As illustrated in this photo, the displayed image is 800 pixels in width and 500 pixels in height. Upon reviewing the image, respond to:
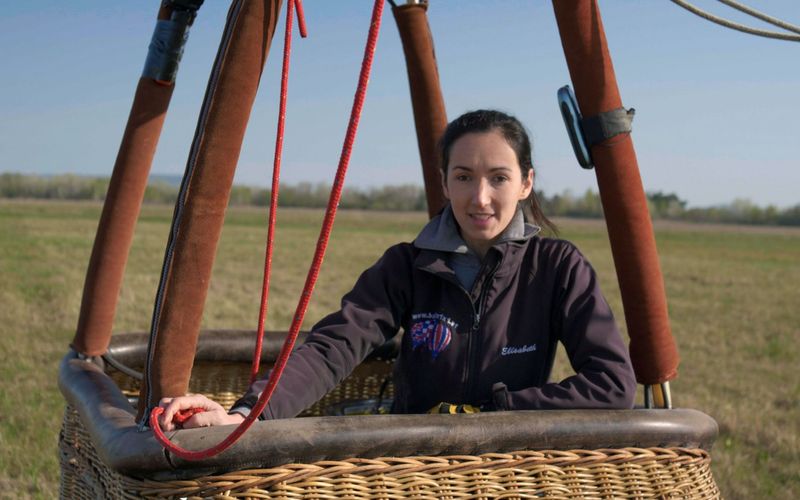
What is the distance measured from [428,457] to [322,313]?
954 cm

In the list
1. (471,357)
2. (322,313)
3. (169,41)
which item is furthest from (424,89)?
(322,313)

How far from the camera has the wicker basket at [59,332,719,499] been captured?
166cm

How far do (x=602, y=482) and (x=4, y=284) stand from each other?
12.4 meters

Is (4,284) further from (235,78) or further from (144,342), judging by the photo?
(235,78)

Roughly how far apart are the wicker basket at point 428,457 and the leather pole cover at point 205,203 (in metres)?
0.16

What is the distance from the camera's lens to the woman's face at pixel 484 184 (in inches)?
91.6

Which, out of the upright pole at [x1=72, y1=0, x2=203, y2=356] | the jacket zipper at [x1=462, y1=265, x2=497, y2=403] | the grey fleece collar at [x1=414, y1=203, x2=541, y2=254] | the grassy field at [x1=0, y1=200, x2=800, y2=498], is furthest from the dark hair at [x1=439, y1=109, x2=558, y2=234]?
the grassy field at [x1=0, y1=200, x2=800, y2=498]

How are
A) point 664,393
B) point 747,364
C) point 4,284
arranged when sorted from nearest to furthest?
point 664,393, point 747,364, point 4,284

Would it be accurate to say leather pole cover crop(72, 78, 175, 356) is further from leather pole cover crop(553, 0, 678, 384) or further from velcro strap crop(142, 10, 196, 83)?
leather pole cover crop(553, 0, 678, 384)

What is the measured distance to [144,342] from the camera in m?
3.33

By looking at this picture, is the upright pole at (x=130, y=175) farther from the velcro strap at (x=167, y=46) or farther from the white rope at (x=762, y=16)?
the white rope at (x=762, y=16)

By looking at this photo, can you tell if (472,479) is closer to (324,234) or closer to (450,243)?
(324,234)

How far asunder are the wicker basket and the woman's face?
630mm

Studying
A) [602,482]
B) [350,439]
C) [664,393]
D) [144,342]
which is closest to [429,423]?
[350,439]
